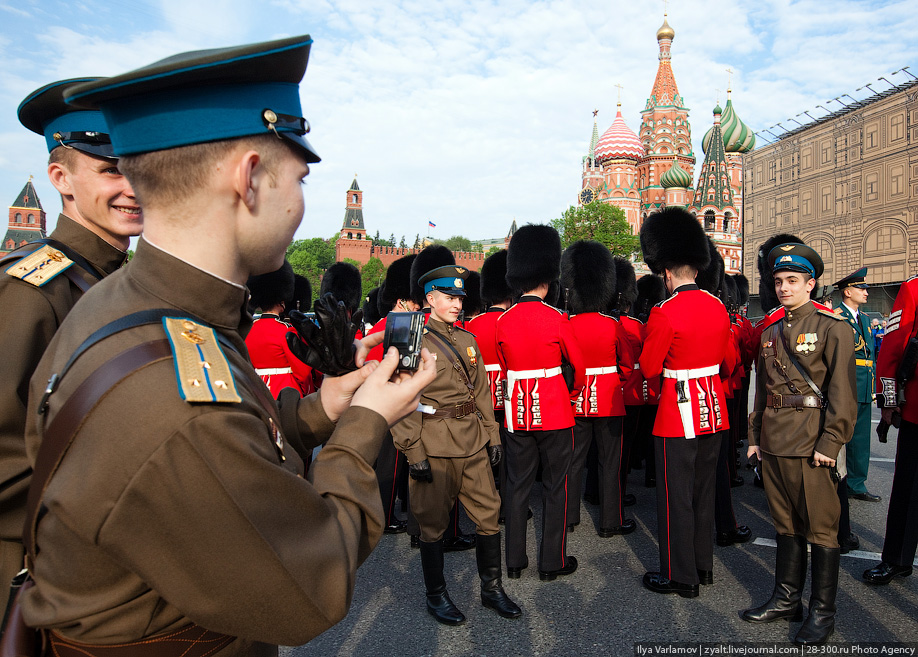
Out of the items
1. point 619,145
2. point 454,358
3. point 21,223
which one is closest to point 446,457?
point 454,358

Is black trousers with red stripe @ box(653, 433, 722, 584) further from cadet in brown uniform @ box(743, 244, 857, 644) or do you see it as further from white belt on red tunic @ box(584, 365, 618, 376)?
white belt on red tunic @ box(584, 365, 618, 376)

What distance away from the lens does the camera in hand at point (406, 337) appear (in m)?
1.38

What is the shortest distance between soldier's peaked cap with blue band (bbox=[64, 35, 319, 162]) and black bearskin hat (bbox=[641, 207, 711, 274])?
161 inches

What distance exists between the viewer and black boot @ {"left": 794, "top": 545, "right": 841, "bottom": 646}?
11.8 feet

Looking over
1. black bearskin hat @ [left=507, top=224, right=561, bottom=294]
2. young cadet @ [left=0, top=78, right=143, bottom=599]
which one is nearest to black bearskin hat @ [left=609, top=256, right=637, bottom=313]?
black bearskin hat @ [left=507, top=224, right=561, bottom=294]

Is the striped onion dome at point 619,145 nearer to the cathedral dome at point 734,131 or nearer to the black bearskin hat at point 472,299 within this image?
the cathedral dome at point 734,131

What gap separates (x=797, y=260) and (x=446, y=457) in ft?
8.95

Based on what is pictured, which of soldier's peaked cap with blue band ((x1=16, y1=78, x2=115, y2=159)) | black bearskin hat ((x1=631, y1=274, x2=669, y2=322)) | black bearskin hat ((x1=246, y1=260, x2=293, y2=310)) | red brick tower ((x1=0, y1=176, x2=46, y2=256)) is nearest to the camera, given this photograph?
soldier's peaked cap with blue band ((x1=16, y1=78, x2=115, y2=159))

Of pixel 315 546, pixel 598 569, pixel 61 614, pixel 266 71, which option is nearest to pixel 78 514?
pixel 61 614

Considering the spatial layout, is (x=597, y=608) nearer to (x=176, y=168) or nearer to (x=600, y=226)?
(x=176, y=168)

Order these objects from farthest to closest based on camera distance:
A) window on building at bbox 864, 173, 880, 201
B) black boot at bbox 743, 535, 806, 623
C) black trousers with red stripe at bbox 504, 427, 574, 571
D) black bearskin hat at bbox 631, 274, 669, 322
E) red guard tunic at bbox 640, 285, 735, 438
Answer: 1. window on building at bbox 864, 173, 880, 201
2. black bearskin hat at bbox 631, 274, 669, 322
3. black trousers with red stripe at bbox 504, 427, 574, 571
4. red guard tunic at bbox 640, 285, 735, 438
5. black boot at bbox 743, 535, 806, 623

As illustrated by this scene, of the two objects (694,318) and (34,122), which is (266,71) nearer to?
(34,122)

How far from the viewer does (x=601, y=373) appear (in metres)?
5.93

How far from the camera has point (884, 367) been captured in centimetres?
477
